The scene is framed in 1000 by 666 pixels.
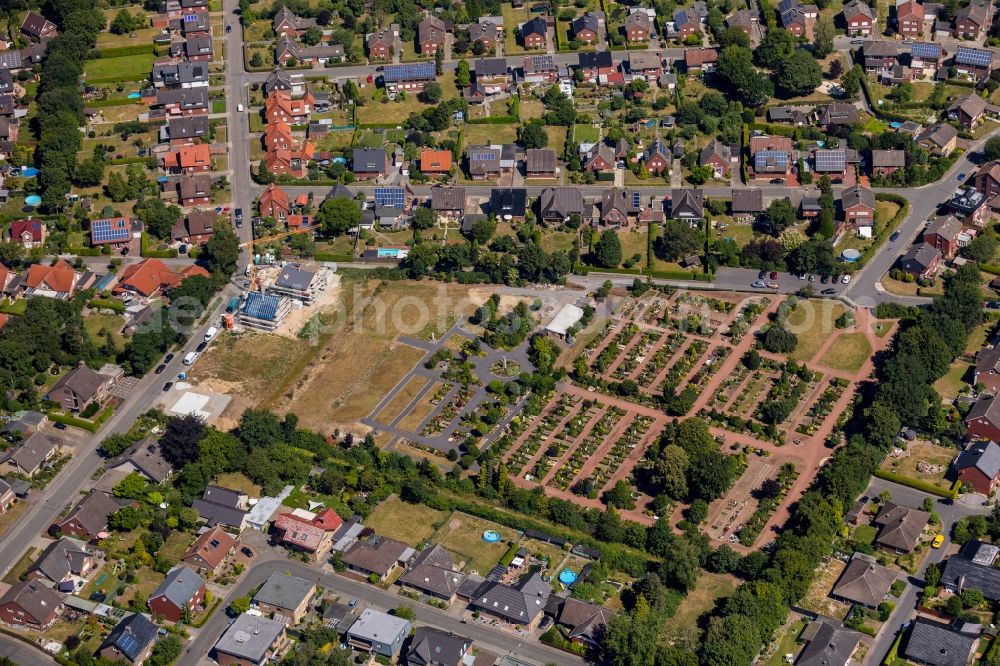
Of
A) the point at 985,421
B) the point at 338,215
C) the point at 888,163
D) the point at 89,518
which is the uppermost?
the point at 888,163

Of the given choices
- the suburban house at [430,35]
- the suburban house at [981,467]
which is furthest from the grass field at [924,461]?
the suburban house at [430,35]

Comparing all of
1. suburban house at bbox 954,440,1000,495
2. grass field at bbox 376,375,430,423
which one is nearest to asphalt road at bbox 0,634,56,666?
grass field at bbox 376,375,430,423

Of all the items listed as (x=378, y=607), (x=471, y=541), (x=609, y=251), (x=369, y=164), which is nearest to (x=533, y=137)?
(x=369, y=164)

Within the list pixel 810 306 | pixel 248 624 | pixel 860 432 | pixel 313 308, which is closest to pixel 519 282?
pixel 313 308

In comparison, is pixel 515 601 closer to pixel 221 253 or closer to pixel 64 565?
pixel 64 565

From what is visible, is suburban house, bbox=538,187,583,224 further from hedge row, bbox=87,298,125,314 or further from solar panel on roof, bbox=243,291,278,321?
hedge row, bbox=87,298,125,314

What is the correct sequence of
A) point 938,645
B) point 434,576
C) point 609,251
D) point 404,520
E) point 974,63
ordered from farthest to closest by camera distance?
point 974,63, point 609,251, point 404,520, point 434,576, point 938,645

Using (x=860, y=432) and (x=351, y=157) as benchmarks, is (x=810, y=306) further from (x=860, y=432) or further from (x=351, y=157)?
(x=351, y=157)

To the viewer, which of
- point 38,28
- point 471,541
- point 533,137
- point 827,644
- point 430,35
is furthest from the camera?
point 38,28
